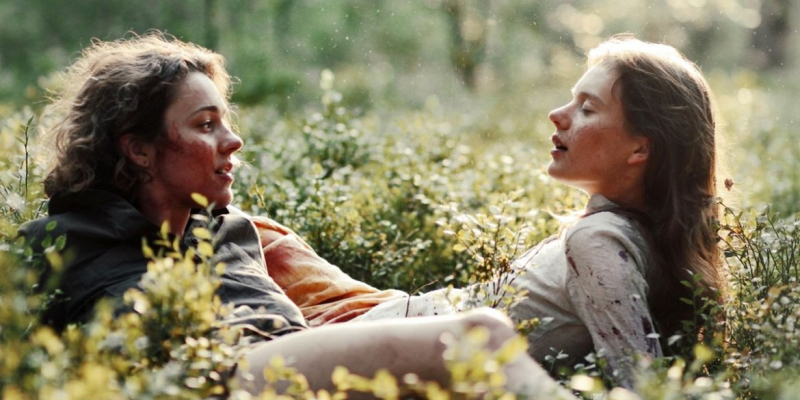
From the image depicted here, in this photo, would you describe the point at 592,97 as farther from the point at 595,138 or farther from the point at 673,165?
the point at 673,165

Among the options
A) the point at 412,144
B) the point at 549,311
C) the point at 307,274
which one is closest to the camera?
the point at 549,311

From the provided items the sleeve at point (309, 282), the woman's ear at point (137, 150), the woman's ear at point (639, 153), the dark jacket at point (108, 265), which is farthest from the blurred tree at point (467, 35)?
the dark jacket at point (108, 265)

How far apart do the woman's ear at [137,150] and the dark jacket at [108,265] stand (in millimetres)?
201

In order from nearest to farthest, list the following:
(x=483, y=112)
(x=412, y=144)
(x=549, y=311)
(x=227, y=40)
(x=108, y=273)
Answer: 1. (x=108, y=273)
2. (x=549, y=311)
3. (x=412, y=144)
4. (x=483, y=112)
5. (x=227, y=40)

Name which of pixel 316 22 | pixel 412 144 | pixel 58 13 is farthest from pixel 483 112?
pixel 58 13

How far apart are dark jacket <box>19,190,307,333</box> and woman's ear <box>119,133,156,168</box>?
0.66 feet

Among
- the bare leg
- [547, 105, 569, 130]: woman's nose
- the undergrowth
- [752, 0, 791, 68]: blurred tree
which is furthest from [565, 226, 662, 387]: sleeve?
[752, 0, 791, 68]: blurred tree

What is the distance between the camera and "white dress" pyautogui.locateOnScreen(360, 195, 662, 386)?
10.1 ft

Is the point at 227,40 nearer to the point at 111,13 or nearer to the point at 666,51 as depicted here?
the point at 111,13

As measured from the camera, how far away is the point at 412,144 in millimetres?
6926

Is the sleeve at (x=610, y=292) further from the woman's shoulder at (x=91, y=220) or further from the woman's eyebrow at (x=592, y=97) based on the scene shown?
the woman's shoulder at (x=91, y=220)

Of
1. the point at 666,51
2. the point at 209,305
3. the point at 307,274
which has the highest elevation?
the point at 666,51

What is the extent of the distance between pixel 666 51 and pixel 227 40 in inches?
464

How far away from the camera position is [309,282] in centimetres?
388
